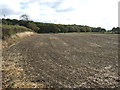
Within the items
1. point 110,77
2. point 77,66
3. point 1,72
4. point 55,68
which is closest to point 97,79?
point 110,77

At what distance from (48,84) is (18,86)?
1.14m

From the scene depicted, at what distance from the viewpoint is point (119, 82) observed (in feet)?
17.5

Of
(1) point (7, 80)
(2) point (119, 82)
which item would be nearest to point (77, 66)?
(2) point (119, 82)

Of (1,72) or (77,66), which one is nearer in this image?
(1,72)

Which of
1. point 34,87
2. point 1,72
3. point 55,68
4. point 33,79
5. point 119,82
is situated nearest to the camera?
point 34,87

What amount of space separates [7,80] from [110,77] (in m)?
4.49

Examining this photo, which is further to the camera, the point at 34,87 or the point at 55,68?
the point at 55,68

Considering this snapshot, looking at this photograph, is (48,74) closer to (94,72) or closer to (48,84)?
(48,84)

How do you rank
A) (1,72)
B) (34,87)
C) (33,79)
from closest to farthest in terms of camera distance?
(34,87), (33,79), (1,72)

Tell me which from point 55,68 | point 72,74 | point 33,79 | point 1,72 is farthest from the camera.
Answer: point 55,68

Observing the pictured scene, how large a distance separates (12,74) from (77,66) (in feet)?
11.3

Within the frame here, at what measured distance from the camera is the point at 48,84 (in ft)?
17.0

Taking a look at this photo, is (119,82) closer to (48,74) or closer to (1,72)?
(48,74)

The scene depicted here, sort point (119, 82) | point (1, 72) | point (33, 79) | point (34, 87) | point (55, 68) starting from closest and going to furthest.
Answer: point (34, 87) < point (119, 82) < point (33, 79) < point (1, 72) < point (55, 68)
